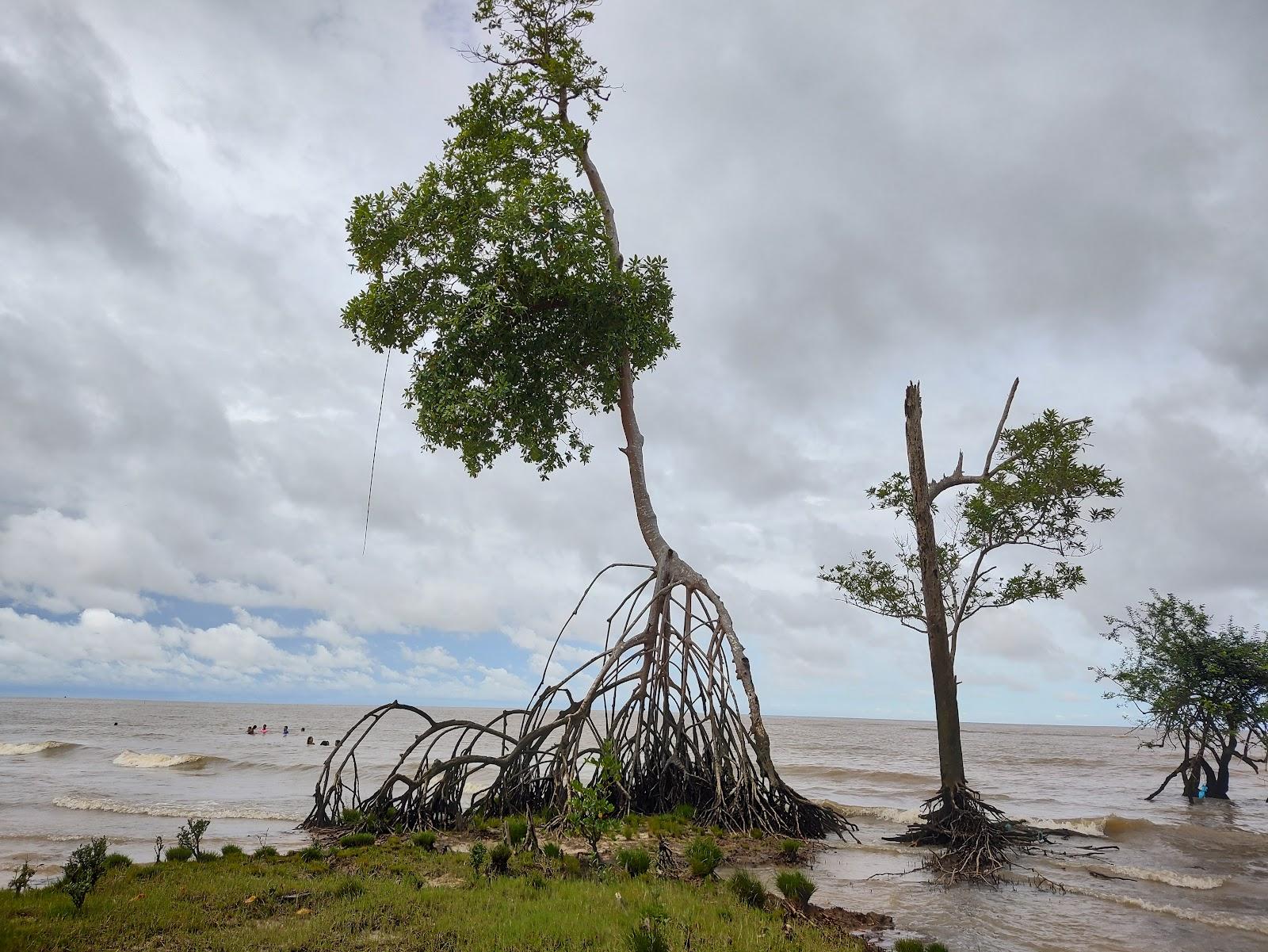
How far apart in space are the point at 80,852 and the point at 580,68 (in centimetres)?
1344

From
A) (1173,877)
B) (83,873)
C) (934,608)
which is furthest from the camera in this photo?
(934,608)

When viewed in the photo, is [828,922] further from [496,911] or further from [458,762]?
[458,762]

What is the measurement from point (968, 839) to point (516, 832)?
5788mm

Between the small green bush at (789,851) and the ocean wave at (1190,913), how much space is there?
10.6 ft

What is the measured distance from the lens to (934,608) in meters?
11.1

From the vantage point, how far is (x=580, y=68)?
543 inches

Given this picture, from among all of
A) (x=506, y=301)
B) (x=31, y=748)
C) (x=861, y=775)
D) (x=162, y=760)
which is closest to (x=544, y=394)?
(x=506, y=301)

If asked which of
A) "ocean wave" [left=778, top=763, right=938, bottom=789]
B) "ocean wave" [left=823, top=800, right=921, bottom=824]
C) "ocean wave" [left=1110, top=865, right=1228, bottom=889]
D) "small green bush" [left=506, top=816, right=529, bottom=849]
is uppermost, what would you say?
"small green bush" [left=506, top=816, right=529, bottom=849]

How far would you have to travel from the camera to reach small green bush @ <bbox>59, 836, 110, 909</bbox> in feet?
20.4

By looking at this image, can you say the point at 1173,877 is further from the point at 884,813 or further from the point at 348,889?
the point at 348,889

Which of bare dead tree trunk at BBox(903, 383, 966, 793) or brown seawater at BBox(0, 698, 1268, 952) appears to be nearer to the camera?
brown seawater at BBox(0, 698, 1268, 952)

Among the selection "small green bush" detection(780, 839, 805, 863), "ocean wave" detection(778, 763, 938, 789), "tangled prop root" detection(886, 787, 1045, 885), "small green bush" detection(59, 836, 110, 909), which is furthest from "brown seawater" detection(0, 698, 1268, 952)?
"small green bush" detection(59, 836, 110, 909)

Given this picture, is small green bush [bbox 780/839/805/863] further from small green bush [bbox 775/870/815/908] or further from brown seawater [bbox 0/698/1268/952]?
small green bush [bbox 775/870/815/908]

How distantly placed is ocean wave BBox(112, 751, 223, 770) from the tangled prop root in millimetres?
29468
